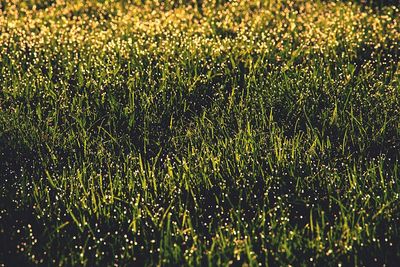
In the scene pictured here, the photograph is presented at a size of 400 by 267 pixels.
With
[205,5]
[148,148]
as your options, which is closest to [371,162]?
[148,148]

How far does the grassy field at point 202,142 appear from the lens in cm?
271

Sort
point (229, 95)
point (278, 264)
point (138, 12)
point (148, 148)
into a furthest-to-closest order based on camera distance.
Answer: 1. point (138, 12)
2. point (229, 95)
3. point (148, 148)
4. point (278, 264)

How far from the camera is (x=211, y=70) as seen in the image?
4301 mm

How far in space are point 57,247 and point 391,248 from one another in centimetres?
137

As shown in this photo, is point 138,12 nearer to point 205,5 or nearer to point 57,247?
point 205,5

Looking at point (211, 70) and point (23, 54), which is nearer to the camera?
point (211, 70)

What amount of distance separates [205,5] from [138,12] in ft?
2.04

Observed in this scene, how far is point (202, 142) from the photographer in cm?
339

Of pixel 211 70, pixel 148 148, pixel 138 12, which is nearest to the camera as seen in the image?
pixel 148 148

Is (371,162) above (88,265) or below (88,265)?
above

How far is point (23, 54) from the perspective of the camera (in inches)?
187

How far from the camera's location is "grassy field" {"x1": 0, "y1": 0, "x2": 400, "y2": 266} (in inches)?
106

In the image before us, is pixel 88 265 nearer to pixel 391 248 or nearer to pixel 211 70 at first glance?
pixel 391 248

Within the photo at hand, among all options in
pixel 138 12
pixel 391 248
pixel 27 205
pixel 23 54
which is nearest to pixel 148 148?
pixel 27 205
